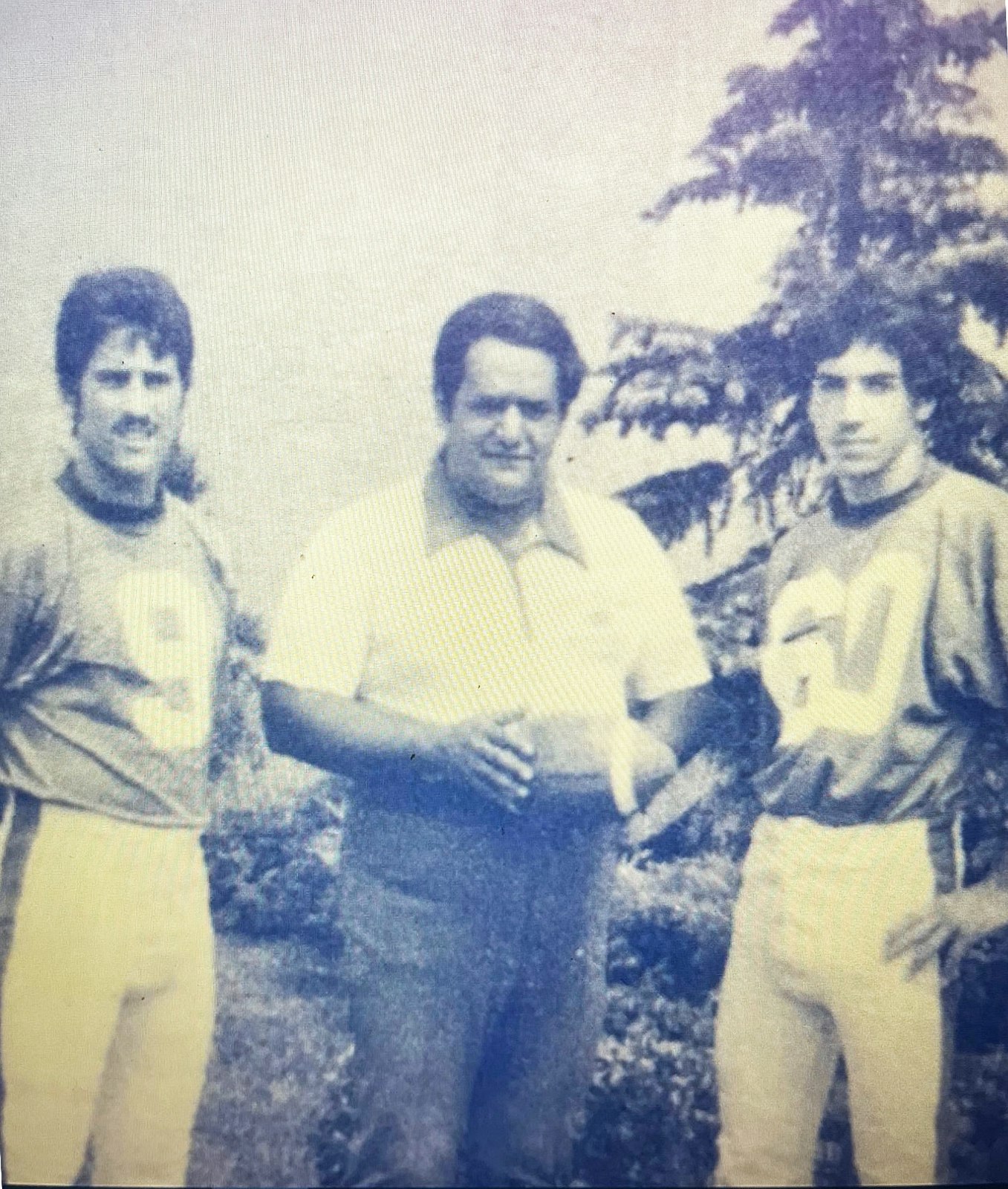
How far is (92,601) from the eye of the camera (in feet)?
12.8

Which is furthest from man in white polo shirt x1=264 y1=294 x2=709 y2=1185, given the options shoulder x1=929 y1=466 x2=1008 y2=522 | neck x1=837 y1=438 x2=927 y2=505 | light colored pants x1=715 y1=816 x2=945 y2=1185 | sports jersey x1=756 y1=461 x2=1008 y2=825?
shoulder x1=929 y1=466 x2=1008 y2=522

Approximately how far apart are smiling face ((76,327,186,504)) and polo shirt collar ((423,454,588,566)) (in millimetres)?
892

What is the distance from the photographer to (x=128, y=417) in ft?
13.1

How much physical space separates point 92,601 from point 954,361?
2.96 m

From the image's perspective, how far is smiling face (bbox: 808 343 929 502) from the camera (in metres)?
3.91

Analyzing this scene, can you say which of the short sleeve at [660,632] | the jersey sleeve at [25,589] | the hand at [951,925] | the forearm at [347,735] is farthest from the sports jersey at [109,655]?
the hand at [951,925]

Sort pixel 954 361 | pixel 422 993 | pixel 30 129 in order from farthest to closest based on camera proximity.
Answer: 1. pixel 30 129
2. pixel 954 361
3. pixel 422 993

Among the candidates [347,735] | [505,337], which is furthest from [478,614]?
[505,337]

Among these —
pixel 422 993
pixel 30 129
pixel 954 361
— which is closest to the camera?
pixel 422 993

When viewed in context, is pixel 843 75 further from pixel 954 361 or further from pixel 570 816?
pixel 570 816

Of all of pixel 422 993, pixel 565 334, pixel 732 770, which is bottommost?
pixel 422 993

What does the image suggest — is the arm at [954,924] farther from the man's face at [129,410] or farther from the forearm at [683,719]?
the man's face at [129,410]

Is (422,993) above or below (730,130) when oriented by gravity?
below

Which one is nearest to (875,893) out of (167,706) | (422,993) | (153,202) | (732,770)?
(732,770)
